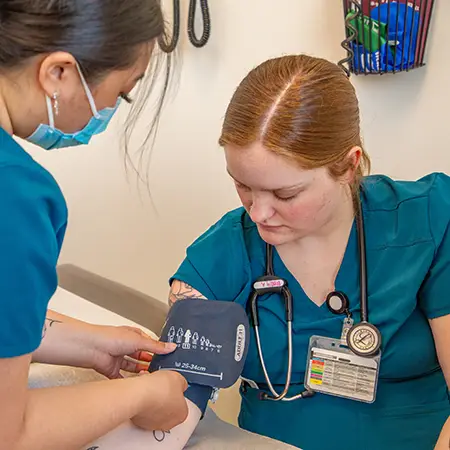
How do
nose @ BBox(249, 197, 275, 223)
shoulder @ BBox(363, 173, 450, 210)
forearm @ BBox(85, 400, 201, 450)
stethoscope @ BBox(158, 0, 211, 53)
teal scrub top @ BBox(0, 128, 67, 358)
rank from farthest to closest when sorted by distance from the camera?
1. stethoscope @ BBox(158, 0, 211, 53)
2. shoulder @ BBox(363, 173, 450, 210)
3. nose @ BBox(249, 197, 275, 223)
4. forearm @ BBox(85, 400, 201, 450)
5. teal scrub top @ BBox(0, 128, 67, 358)

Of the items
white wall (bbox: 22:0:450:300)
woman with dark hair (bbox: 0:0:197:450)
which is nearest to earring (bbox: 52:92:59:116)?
woman with dark hair (bbox: 0:0:197:450)

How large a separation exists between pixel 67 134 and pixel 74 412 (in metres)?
0.38

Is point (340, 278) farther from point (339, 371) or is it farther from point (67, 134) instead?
point (67, 134)

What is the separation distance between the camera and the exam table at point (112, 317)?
1204 millimetres

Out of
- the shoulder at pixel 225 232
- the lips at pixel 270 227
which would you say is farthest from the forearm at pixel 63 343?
the lips at pixel 270 227

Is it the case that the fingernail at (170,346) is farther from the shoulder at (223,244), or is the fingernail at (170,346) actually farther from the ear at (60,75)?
the ear at (60,75)

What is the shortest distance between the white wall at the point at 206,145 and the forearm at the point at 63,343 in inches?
33.7

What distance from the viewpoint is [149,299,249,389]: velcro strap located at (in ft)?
3.80

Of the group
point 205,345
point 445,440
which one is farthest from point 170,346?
point 445,440

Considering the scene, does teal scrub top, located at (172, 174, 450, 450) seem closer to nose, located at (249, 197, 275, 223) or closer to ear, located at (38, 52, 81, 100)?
nose, located at (249, 197, 275, 223)

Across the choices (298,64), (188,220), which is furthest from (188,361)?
(188,220)

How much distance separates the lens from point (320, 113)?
1.15m

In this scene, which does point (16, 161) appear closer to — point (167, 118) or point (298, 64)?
point (298, 64)

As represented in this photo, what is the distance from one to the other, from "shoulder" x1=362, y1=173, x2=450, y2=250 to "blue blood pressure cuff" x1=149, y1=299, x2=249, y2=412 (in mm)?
365
